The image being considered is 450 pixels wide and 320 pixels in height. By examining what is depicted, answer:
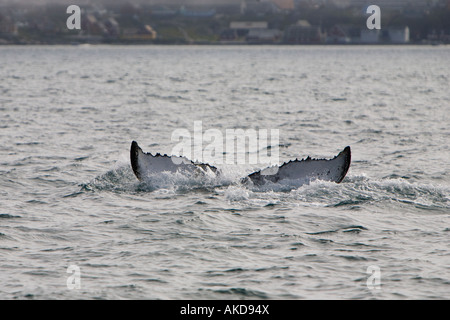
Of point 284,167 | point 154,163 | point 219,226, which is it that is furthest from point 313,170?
point 154,163

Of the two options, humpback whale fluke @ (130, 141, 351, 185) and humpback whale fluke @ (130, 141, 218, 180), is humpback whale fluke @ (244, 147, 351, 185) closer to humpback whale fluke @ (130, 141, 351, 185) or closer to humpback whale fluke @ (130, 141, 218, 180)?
humpback whale fluke @ (130, 141, 351, 185)

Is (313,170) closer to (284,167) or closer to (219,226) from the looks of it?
(284,167)

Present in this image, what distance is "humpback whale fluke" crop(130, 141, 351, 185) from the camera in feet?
39.4

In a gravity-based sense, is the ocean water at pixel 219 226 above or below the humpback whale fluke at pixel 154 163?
below

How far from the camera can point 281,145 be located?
23.3 metres

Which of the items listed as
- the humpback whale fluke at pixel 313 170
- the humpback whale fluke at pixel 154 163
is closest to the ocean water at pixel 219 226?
the humpback whale fluke at pixel 313 170

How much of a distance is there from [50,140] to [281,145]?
25.5 ft

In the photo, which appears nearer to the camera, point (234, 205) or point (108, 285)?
point (108, 285)

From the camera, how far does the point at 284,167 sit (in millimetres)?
12477

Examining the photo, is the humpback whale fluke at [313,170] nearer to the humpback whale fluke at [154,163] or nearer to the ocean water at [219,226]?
the ocean water at [219,226]

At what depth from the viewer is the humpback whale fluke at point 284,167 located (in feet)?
39.4
